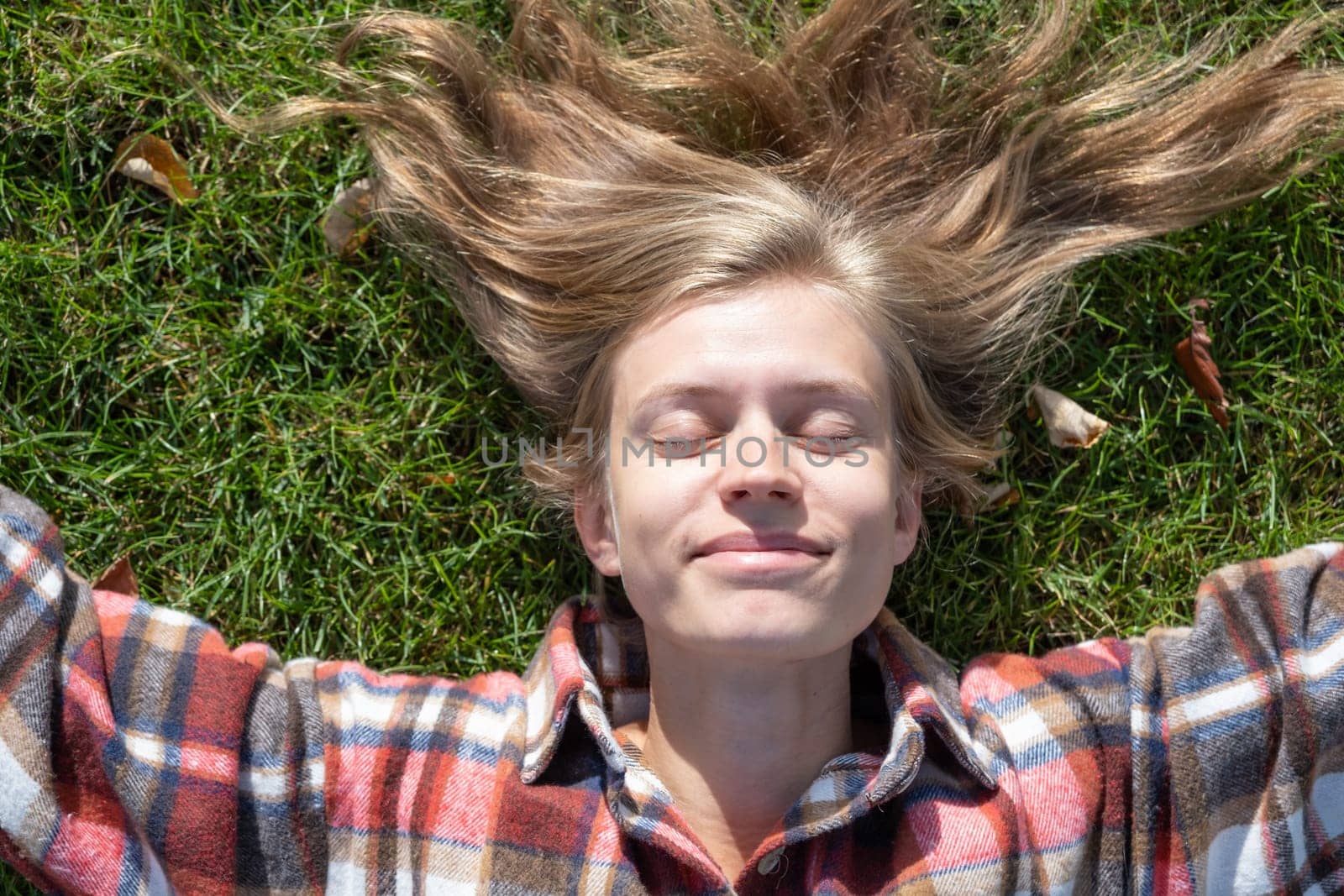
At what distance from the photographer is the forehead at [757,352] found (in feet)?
8.18

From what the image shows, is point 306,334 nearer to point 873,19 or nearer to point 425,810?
point 425,810

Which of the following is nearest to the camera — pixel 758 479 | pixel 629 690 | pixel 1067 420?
pixel 758 479

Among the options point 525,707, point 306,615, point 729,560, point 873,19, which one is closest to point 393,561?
point 306,615

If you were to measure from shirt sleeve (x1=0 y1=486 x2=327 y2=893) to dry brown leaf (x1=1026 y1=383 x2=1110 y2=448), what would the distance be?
6.44 feet

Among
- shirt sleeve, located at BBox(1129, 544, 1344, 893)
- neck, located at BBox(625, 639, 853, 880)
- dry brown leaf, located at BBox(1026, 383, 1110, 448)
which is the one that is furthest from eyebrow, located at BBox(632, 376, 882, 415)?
shirt sleeve, located at BBox(1129, 544, 1344, 893)

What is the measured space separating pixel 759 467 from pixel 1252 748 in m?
1.31

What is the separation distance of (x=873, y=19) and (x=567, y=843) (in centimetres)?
209

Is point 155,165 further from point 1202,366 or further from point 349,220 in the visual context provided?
point 1202,366

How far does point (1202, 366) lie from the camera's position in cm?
312

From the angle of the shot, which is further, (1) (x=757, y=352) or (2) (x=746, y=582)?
(1) (x=757, y=352)

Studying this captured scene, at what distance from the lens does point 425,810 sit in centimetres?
271

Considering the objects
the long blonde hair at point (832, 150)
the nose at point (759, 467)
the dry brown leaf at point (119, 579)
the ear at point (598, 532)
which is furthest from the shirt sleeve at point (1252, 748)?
the dry brown leaf at point (119, 579)

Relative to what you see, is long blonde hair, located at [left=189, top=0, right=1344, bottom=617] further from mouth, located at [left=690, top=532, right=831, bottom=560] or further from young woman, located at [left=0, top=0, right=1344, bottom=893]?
mouth, located at [left=690, top=532, right=831, bottom=560]

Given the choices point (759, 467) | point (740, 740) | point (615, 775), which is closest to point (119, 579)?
point (615, 775)
